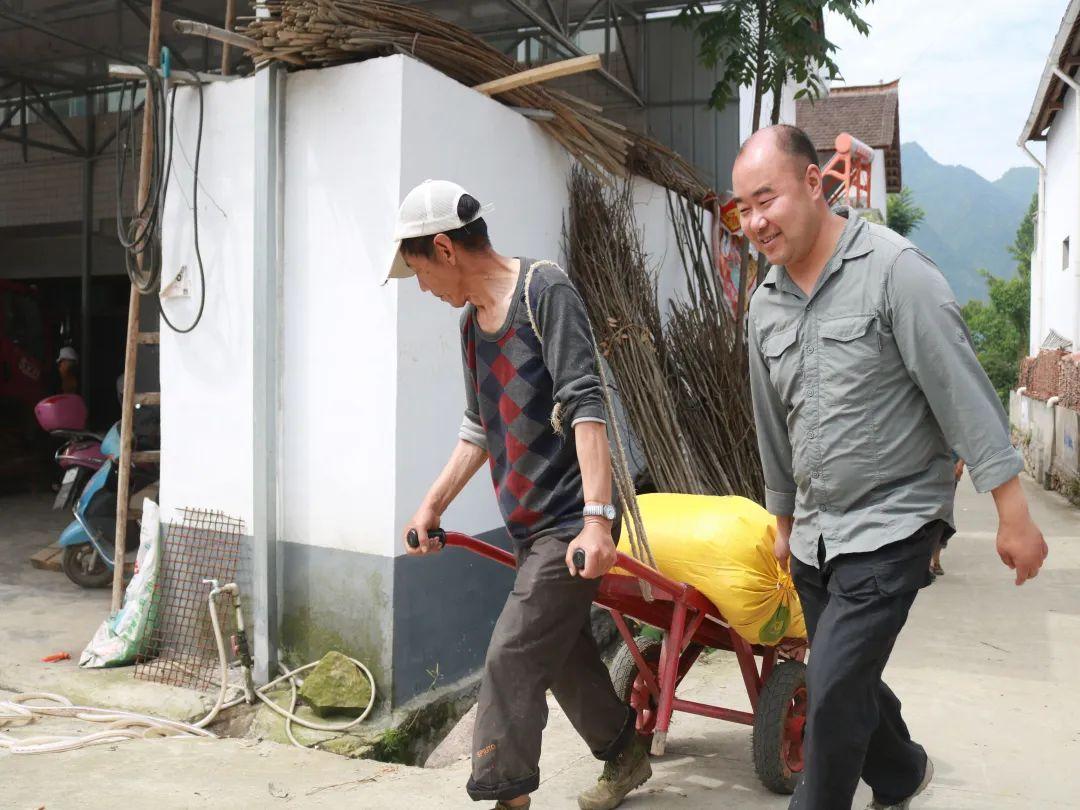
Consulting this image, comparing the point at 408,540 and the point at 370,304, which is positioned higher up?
the point at 370,304

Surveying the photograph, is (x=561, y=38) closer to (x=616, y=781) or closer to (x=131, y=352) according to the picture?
(x=131, y=352)

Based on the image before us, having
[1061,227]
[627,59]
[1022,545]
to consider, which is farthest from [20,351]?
[1061,227]

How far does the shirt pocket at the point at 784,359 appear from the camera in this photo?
2352 mm

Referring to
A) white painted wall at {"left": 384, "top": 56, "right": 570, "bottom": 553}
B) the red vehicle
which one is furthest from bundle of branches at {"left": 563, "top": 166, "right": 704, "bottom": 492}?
the red vehicle

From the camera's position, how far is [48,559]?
6.42 metres

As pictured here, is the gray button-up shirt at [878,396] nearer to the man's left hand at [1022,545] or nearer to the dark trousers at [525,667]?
the man's left hand at [1022,545]

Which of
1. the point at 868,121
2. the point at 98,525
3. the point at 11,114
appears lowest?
the point at 98,525

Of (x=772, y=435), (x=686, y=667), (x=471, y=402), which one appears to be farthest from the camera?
(x=686, y=667)

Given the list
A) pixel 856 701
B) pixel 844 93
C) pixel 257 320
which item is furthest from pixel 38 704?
pixel 844 93

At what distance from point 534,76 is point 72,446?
4.11m

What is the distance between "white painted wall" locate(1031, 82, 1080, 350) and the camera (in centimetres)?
1237

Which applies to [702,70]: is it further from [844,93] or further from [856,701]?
[844,93]

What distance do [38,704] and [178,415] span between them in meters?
1.35

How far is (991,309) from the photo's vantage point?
1172 inches
